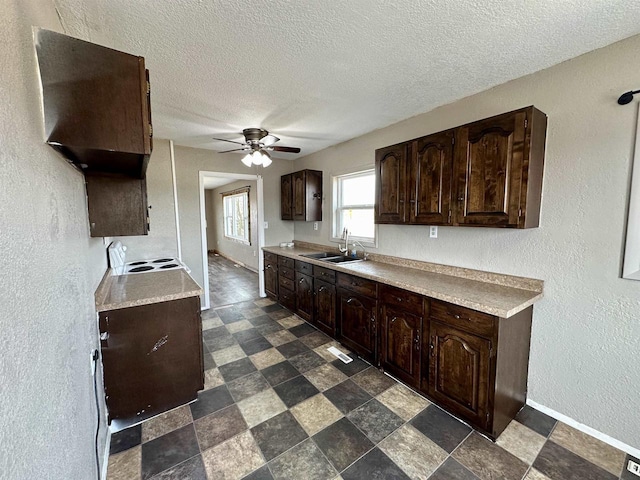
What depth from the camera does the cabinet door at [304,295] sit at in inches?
137

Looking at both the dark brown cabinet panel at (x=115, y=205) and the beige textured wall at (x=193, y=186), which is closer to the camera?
the dark brown cabinet panel at (x=115, y=205)

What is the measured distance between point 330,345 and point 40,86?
2.88 meters

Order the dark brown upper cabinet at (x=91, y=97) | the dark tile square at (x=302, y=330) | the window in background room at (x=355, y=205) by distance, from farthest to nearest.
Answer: the window in background room at (x=355, y=205) < the dark tile square at (x=302, y=330) < the dark brown upper cabinet at (x=91, y=97)

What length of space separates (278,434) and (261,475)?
287mm

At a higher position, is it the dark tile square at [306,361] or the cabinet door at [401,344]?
the cabinet door at [401,344]

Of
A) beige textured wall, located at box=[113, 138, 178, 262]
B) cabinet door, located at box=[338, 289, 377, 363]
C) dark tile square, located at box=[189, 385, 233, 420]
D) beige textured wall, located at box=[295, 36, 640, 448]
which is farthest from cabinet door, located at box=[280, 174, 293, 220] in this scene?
beige textured wall, located at box=[295, 36, 640, 448]

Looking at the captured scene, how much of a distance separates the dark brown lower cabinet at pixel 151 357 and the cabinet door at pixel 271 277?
223 cm

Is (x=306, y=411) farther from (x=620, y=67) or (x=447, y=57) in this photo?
(x=620, y=67)

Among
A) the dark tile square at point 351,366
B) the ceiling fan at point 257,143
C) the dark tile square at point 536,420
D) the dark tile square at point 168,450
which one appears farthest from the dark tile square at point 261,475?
the ceiling fan at point 257,143

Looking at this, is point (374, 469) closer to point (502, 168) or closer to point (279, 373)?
point (279, 373)

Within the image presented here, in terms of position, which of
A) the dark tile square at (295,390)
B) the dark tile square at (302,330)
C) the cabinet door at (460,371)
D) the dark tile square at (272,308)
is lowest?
the dark tile square at (295,390)

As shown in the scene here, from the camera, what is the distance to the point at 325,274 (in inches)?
124

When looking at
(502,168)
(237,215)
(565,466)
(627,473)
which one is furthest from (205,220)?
(627,473)

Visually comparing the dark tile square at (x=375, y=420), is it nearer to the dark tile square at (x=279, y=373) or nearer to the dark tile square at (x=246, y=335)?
the dark tile square at (x=279, y=373)
